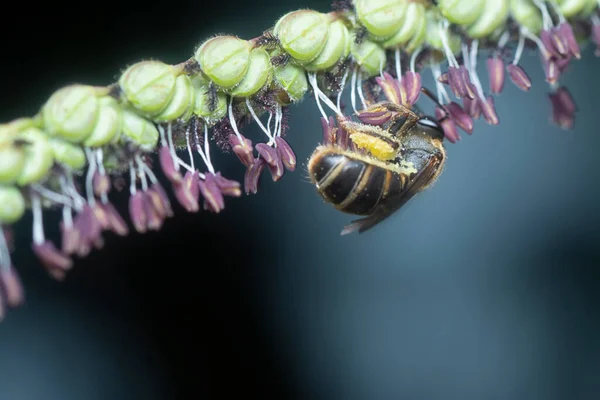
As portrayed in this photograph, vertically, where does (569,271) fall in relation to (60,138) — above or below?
below

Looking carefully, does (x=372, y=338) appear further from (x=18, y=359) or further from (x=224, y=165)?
(x=18, y=359)

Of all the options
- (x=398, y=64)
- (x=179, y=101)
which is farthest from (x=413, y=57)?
(x=179, y=101)

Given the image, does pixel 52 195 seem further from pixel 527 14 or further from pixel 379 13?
pixel 527 14

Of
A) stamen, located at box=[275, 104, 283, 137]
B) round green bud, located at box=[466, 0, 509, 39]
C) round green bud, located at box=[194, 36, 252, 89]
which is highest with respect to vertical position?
round green bud, located at box=[194, 36, 252, 89]

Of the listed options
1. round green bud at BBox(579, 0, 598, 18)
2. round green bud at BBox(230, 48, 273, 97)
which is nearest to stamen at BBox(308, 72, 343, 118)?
round green bud at BBox(230, 48, 273, 97)

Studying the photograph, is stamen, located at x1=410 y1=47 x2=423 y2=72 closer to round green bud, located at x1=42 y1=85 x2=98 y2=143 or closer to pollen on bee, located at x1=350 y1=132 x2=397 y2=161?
pollen on bee, located at x1=350 y1=132 x2=397 y2=161

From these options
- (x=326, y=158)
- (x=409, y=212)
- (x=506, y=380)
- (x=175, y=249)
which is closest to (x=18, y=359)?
(x=175, y=249)

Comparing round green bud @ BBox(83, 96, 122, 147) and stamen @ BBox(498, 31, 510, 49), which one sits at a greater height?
round green bud @ BBox(83, 96, 122, 147)
